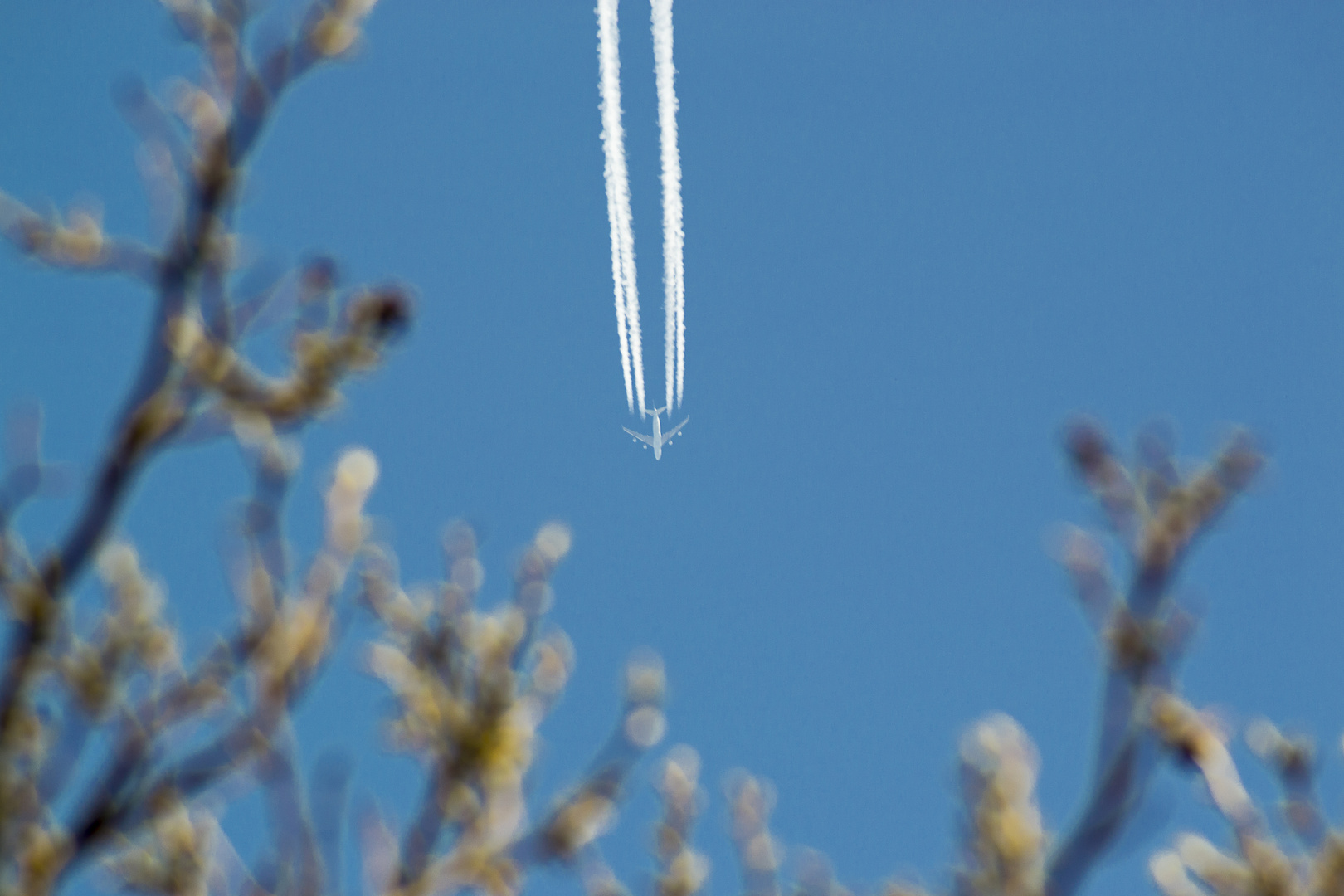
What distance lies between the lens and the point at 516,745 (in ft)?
11.6

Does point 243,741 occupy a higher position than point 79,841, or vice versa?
point 243,741

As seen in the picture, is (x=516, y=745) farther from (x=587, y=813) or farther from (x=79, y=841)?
(x=79, y=841)

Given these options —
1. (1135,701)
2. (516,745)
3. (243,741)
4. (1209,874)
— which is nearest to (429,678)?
(516,745)

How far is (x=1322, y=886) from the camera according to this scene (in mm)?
3088

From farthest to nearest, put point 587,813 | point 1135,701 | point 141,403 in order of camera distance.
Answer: point 587,813, point 141,403, point 1135,701

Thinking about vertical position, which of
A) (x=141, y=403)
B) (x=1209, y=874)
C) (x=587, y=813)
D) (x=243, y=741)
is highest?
(x=1209, y=874)

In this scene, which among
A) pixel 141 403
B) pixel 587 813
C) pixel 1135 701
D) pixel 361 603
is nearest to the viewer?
pixel 1135 701

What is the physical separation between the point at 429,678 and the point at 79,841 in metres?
1.20

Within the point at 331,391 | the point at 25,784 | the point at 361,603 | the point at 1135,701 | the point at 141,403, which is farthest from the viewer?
the point at 361,603

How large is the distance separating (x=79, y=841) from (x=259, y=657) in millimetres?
661

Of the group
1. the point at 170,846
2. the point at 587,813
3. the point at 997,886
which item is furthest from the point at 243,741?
the point at 997,886

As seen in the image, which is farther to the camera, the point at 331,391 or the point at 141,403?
the point at 331,391

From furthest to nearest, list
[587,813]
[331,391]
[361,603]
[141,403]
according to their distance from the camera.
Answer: [361,603] < [587,813] < [331,391] < [141,403]

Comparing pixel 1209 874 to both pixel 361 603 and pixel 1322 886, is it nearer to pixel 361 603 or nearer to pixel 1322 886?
pixel 1322 886
